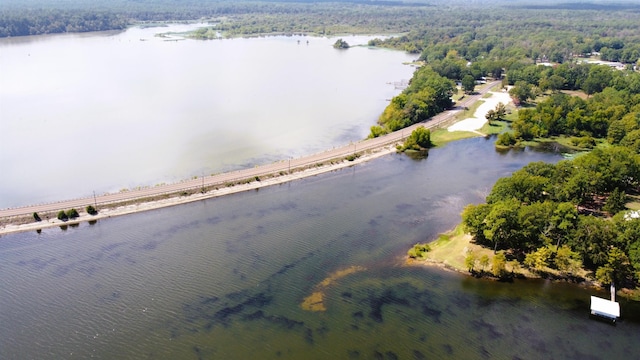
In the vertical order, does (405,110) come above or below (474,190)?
above

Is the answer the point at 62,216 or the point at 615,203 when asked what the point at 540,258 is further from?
the point at 62,216

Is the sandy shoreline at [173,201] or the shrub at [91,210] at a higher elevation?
the shrub at [91,210]

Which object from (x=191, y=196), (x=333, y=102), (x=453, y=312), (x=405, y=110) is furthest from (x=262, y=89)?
(x=453, y=312)

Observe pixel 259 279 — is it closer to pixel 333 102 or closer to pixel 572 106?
pixel 333 102

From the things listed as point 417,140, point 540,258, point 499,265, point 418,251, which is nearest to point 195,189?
point 418,251

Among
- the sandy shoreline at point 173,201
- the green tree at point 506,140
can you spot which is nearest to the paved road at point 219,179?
the sandy shoreline at point 173,201

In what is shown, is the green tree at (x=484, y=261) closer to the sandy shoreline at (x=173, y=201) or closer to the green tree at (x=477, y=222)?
the green tree at (x=477, y=222)
